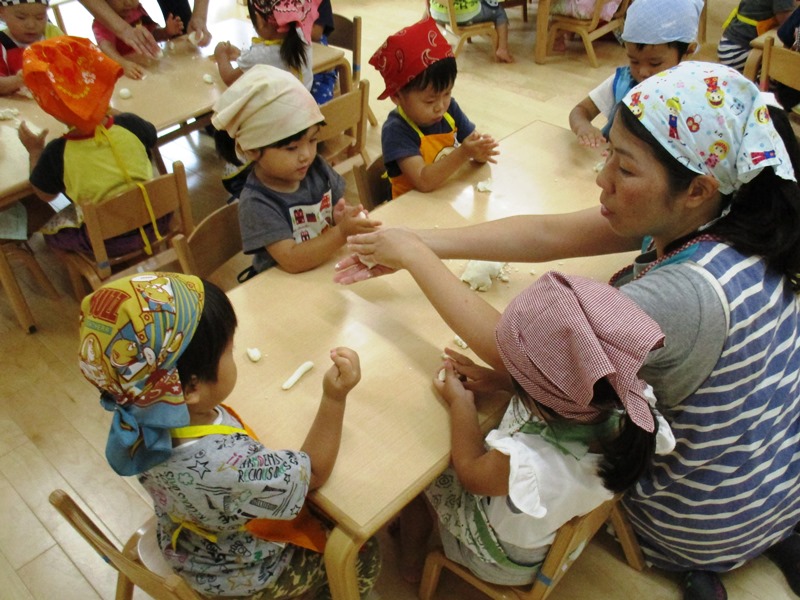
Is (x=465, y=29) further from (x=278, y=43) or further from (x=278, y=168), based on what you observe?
(x=278, y=168)

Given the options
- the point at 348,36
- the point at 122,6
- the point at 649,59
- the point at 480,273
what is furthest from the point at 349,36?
the point at 480,273

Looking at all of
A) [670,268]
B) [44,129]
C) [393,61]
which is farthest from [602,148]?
[44,129]

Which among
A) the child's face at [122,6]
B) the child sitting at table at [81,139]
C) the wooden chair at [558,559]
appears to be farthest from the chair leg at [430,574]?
the child's face at [122,6]

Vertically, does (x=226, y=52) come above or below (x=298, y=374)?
above

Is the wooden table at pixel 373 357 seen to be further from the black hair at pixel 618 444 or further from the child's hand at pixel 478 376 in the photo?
the black hair at pixel 618 444

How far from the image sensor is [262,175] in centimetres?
173

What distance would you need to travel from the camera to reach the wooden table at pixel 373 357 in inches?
42.5

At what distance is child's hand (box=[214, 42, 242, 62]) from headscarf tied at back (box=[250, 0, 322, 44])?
0.71ft

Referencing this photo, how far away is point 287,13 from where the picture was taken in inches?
103

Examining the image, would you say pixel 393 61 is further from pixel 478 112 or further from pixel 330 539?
pixel 478 112

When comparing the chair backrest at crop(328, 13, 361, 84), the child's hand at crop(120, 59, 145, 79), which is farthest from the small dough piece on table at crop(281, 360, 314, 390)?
the chair backrest at crop(328, 13, 361, 84)

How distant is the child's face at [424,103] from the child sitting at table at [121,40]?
4.57 ft

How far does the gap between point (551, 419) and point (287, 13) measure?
2.21 metres

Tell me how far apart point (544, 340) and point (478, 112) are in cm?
349
